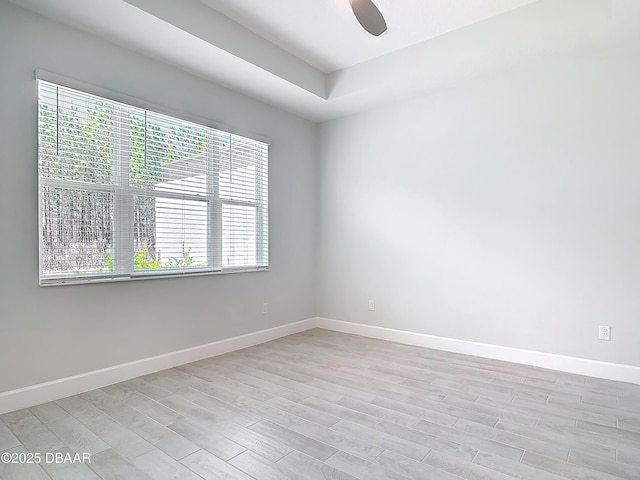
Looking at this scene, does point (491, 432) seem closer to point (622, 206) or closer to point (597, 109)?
A: point (622, 206)

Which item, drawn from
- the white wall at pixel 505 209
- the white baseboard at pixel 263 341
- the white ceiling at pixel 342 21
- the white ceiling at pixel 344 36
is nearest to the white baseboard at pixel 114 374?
the white baseboard at pixel 263 341

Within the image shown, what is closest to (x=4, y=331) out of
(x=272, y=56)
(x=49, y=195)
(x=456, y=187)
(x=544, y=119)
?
(x=49, y=195)

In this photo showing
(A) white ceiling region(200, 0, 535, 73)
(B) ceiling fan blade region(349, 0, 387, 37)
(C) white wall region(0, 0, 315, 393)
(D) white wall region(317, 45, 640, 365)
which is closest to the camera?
(B) ceiling fan blade region(349, 0, 387, 37)

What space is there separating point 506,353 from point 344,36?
3196 millimetres

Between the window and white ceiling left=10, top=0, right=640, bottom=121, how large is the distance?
557 mm

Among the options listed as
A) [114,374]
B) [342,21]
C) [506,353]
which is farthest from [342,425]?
[342,21]

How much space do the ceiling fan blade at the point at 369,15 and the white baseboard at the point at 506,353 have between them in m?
2.87

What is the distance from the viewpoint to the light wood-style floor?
1.76 metres

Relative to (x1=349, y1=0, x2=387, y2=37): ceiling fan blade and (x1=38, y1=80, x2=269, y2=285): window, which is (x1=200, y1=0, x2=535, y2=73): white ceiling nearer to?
(x1=349, y1=0, x2=387, y2=37): ceiling fan blade

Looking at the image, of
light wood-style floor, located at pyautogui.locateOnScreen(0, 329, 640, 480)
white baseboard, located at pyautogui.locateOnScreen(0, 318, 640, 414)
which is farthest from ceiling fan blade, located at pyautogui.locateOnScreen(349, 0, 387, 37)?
white baseboard, located at pyautogui.locateOnScreen(0, 318, 640, 414)

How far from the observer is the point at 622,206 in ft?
9.43

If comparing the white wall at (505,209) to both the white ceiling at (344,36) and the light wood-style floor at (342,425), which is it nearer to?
the white ceiling at (344,36)

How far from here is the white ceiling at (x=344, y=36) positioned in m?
2.59

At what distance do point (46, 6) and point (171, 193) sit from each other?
1.47 m
